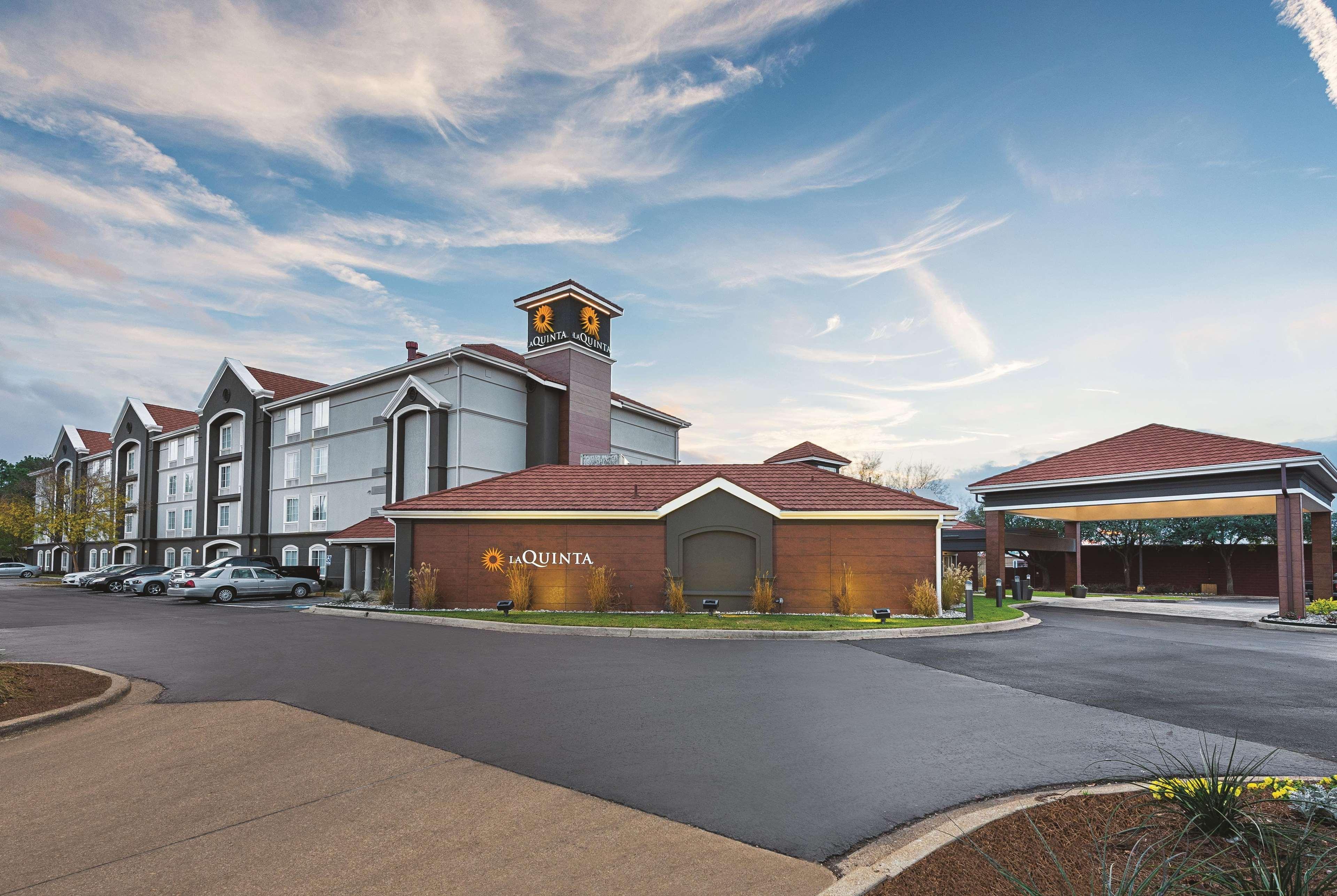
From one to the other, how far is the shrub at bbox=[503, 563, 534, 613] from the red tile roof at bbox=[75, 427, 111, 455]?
5730 centimetres

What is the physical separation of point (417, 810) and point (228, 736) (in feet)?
11.4

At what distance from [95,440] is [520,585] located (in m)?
61.3

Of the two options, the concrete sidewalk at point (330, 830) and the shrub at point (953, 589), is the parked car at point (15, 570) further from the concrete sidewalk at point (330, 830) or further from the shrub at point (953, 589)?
the concrete sidewalk at point (330, 830)

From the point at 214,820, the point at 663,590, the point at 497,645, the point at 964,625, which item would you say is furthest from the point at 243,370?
the point at 214,820

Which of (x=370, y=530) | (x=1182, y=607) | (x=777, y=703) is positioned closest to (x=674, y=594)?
(x=777, y=703)

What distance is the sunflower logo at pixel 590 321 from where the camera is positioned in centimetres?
3712

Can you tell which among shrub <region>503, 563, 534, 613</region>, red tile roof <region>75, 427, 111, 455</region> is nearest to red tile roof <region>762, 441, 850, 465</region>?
shrub <region>503, 563, 534, 613</region>

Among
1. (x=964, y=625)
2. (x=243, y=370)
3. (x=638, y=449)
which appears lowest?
(x=964, y=625)

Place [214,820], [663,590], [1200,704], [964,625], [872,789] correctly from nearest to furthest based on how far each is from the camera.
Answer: [214,820] < [872,789] < [1200,704] < [964,625] < [663,590]

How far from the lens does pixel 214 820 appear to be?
17.8 feet

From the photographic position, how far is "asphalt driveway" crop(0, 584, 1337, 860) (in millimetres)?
6090

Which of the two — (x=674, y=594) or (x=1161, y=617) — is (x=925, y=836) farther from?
(x=1161, y=617)

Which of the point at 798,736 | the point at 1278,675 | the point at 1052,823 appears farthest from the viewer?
the point at 1278,675

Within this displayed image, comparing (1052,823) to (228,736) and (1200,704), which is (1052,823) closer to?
(1200,704)
